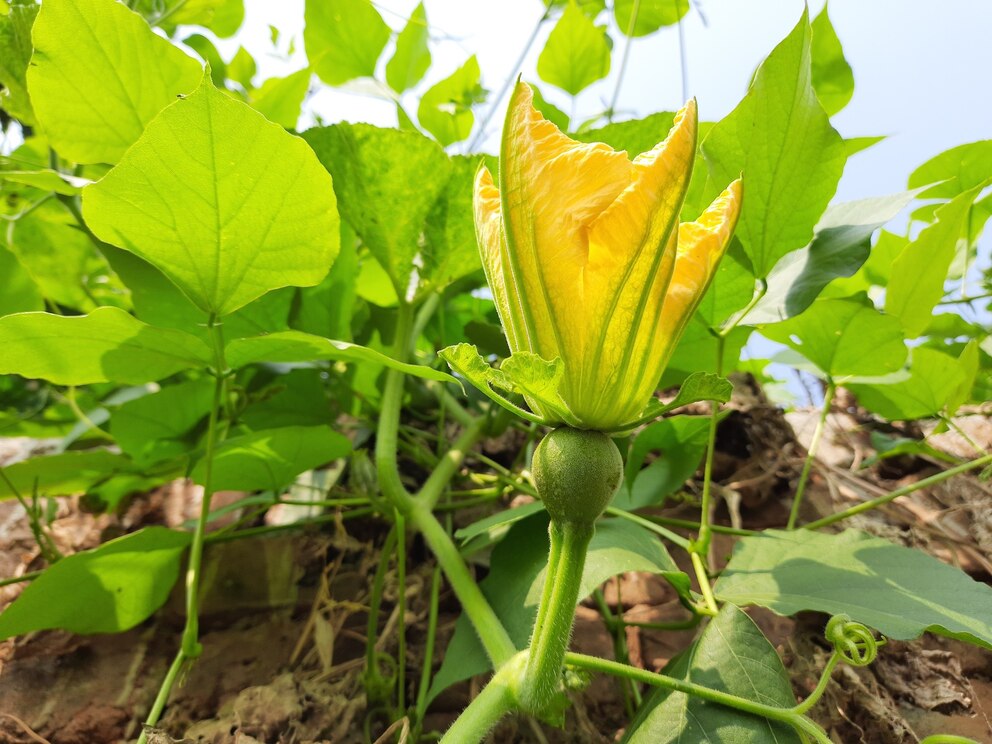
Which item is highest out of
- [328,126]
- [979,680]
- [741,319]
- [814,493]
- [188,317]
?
[328,126]

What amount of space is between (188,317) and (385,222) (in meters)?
0.20

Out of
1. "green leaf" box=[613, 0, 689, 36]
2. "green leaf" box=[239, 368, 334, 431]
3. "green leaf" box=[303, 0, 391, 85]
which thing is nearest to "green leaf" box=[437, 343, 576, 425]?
"green leaf" box=[239, 368, 334, 431]

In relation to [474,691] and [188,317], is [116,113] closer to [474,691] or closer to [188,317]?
[188,317]

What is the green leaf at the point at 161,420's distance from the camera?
686mm

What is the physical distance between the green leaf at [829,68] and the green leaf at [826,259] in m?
0.20

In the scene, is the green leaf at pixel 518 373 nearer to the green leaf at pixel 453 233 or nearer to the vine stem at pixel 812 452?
the green leaf at pixel 453 233

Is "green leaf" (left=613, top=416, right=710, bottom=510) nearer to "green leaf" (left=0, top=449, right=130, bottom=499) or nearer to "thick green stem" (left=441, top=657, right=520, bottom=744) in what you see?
"thick green stem" (left=441, top=657, right=520, bottom=744)

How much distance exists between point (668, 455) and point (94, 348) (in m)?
0.53

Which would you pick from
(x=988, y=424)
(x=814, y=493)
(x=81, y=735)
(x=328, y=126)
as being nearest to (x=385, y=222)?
(x=328, y=126)

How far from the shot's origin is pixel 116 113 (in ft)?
1.81

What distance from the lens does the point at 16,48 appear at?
1.94ft

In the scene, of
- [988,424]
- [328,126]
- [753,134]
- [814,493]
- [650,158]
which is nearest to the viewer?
[650,158]

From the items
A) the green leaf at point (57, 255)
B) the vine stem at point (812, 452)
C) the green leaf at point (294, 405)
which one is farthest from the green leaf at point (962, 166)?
the green leaf at point (57, 255)

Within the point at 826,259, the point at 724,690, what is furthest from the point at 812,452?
the point at 724,690
